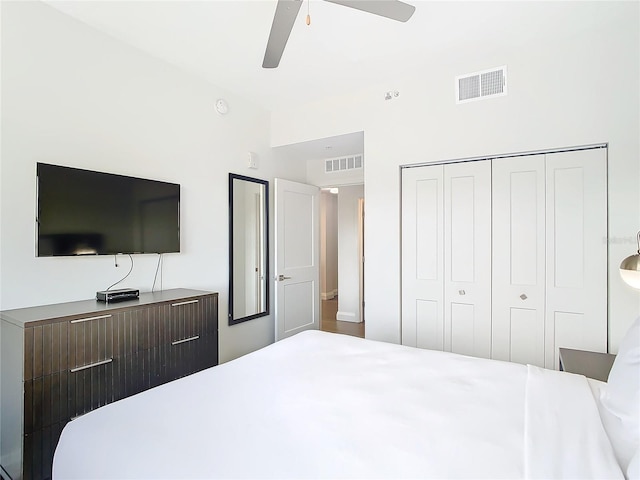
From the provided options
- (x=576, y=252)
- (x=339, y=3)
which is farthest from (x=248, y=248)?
(x=576, y=252)

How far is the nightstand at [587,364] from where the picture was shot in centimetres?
172

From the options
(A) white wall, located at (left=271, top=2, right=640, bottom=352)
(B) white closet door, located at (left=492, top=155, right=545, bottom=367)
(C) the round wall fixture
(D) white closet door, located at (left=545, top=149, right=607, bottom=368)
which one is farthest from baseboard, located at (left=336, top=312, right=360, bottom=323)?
(C) the round wall fixture

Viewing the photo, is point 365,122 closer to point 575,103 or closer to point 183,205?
point 575,103

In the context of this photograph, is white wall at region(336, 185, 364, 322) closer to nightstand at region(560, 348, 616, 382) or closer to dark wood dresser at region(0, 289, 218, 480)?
dark wood dresser at region(0, 289, 218, 480)

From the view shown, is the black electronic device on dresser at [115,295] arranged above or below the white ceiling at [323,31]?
below

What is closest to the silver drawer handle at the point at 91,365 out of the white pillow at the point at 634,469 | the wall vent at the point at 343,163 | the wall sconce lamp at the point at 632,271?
the white pillow at the point at 634,469

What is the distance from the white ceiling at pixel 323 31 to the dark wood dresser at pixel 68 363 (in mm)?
1934

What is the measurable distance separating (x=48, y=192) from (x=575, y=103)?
3.68m

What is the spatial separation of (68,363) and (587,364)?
2821mm

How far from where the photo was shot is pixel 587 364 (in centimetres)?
183

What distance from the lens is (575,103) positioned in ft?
8.36

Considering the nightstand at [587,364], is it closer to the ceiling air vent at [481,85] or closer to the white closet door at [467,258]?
the white closet door at [467,258]

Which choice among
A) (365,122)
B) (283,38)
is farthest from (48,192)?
(365,122)

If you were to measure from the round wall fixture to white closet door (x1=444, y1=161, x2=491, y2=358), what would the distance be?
2239 mm
